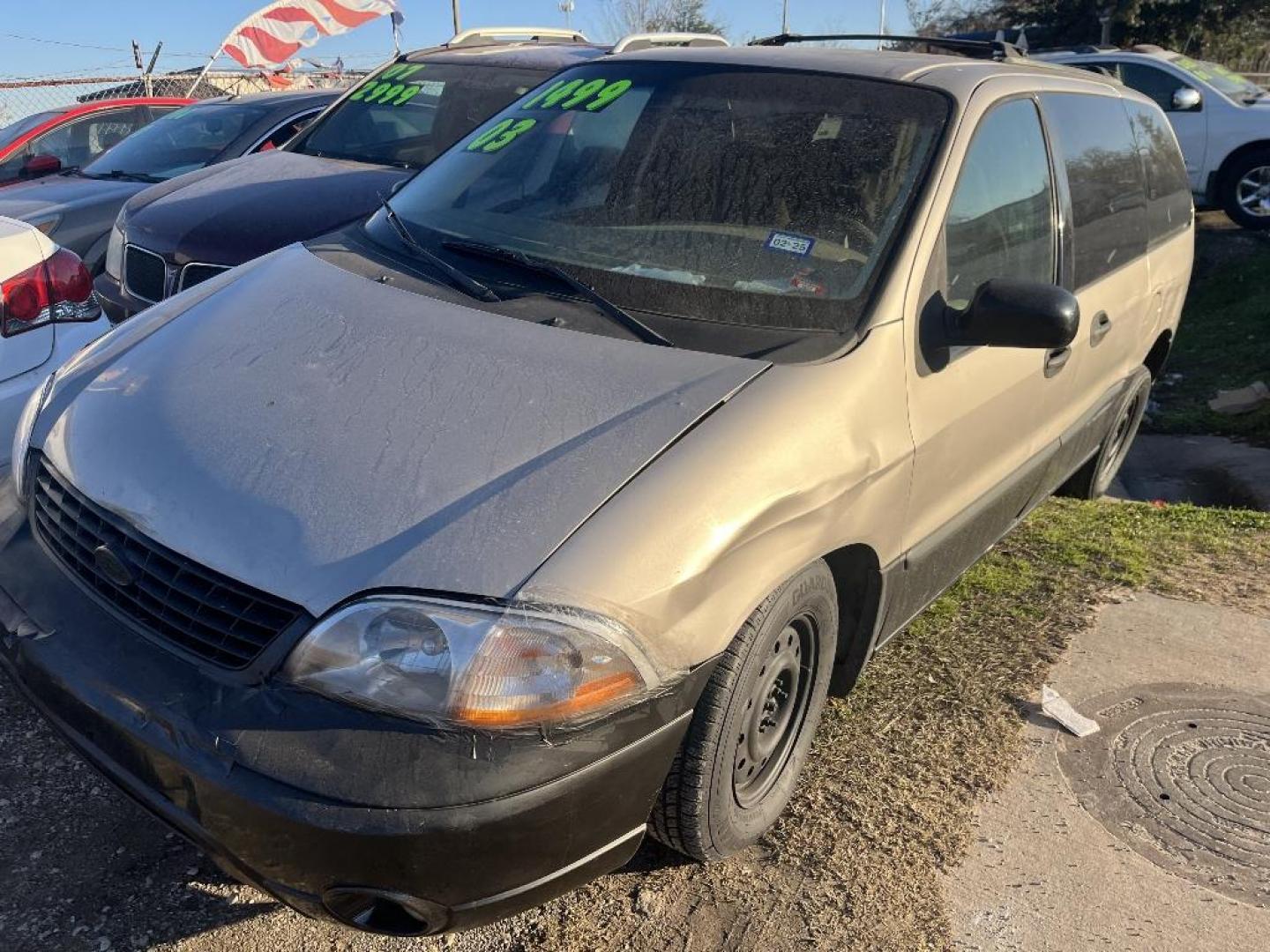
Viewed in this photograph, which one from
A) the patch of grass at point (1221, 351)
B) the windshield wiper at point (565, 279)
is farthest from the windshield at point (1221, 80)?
the windshield wiper at point (565, 279)

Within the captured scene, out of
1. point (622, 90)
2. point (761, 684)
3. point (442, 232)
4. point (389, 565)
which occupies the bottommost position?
point (761, 684)

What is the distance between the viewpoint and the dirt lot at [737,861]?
2496 mm

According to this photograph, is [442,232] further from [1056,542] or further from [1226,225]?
[1226,225]

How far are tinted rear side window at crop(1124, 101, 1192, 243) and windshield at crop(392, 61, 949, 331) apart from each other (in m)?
1.93

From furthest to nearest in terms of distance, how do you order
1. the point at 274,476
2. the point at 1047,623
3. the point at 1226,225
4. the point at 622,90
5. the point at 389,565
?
1. the point at 1226,225
2. the point at 1047,623
3. the point at 622,90
4. the point at 274,476
5. the point at 389,565

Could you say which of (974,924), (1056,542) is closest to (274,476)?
(974,924)

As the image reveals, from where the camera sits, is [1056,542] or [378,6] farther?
[378,6]

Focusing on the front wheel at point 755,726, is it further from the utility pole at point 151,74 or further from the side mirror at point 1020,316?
the utility pole at point 151,74

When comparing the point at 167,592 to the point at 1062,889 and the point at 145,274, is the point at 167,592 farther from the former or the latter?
the point at 145,274

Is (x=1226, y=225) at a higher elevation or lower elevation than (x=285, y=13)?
lower

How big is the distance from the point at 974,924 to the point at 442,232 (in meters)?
2.33

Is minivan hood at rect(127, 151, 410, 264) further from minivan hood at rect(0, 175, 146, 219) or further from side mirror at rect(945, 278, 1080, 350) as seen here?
side mirror at rect(945, 278, 1080, 350)

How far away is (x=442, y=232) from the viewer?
10.9 feet

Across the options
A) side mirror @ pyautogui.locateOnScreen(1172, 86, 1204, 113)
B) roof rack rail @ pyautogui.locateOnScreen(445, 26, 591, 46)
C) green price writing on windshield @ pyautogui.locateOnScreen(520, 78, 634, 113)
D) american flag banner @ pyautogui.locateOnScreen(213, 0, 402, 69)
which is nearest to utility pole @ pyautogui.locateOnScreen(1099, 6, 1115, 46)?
side mirror @ pyautogui.locateOnScreen(1172, 86, 1204, 113)
